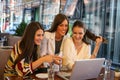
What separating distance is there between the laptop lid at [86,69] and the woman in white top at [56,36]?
0.81 m

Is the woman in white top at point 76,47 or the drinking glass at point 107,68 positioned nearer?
the drinking glass at point 107,68

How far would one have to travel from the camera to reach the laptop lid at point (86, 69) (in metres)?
1.86

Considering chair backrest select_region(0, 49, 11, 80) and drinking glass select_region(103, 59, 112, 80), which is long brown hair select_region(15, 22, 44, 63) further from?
drinking glass select_region(103, 59, 112, 80)

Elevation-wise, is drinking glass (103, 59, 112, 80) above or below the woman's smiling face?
below

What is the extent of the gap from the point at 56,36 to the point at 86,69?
40.4 inches

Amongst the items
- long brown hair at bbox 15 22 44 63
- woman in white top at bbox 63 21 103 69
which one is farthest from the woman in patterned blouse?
woman in white top at bbox 63 21 103 69

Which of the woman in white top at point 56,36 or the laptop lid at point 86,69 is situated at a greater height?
the woman in white top at point 56,36

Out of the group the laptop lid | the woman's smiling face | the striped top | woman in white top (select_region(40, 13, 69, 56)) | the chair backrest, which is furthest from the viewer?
woman in white top (select_region(40, 13, 69, 56))

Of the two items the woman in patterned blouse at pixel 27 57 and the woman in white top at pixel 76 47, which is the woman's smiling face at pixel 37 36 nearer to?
the woman in patterned blouse at pixel 27 57

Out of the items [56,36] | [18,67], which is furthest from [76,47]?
[18,67]

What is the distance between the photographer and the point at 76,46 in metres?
2.65

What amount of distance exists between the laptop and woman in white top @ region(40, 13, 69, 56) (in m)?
0.72

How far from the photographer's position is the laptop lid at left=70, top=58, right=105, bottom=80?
1.86m

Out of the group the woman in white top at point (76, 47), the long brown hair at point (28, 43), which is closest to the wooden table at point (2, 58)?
the long brown hair at point (28, 43)
